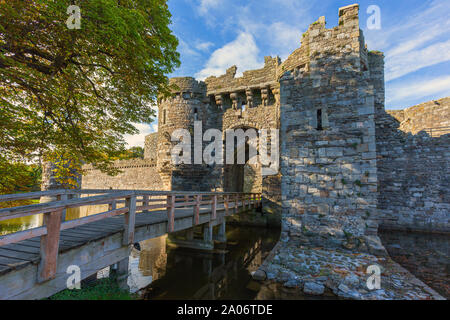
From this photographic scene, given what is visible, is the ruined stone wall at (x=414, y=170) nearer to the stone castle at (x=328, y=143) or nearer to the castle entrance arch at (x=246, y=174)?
the stone castle at (x=328, y=143)

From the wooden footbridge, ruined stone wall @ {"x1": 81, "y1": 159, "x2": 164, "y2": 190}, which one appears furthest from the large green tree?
ruined stone wall @ {"x1": 81, "y1": 159, "x2": 164, "y2": 190}

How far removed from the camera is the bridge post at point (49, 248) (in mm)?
2369

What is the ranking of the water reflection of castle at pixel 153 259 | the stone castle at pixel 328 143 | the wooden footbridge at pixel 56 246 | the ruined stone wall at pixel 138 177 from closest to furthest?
the wooden footbridge at pixel 56 246 < the water reflection of castle at pixel 153 259 < the stone castle at pixel 328 143 < the ruined stone wall at pixel 138 177

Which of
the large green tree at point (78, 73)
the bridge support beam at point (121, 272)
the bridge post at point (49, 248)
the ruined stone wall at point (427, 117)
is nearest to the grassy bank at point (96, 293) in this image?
the bridge support beam at point (121, 272)

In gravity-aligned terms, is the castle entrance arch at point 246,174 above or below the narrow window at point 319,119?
below

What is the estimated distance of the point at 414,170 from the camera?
10.3 metres

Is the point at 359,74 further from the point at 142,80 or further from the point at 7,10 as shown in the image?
the point at 7,10

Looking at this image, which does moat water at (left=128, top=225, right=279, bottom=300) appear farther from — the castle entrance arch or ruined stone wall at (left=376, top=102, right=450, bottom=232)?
ruined stone wall at (left=376, top=102, right=450, bottom=232)

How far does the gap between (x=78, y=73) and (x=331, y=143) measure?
7272mm

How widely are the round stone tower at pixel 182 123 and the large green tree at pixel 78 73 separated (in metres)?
5.40

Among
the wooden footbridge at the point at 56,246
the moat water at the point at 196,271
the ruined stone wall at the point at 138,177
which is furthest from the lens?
the ruined stone wall at the point at 138,177

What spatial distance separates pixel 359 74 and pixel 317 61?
136 centimetres
